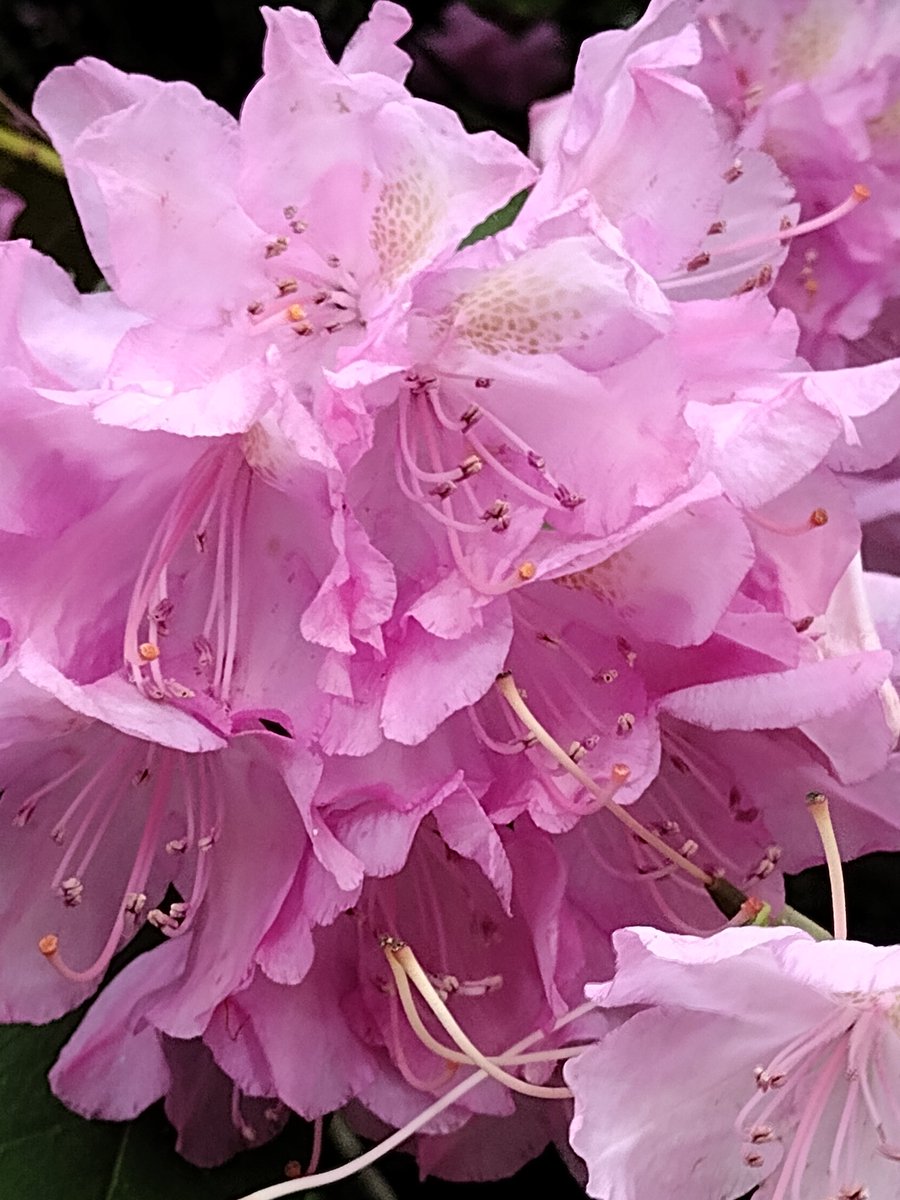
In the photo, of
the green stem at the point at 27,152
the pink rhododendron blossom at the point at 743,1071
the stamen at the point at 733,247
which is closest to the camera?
the pink rhododendron blossom at the point at 743,1071

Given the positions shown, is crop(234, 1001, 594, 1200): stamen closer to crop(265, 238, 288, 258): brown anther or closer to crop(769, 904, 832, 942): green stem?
crop(769, 904, 832, 942): green stem

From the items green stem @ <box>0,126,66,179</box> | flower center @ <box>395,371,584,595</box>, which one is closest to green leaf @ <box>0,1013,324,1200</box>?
flower center @ <box>395,371,584,595</box>

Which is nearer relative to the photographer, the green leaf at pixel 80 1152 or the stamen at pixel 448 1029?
the stamen at pixel 448 1029

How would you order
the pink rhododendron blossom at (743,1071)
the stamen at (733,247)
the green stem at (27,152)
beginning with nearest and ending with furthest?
1. the pink rhododendron blossom at (743,1071)
2. the stamen at (733,247)
3. the green stem at (27,152)

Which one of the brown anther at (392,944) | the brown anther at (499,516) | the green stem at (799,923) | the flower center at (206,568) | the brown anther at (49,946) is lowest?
the brown anther at (49,946)

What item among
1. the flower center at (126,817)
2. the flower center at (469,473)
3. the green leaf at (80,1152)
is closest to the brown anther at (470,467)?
the flower center at (469,473)

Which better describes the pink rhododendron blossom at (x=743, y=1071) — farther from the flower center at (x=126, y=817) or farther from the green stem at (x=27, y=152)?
the green stem at (x=27, y=152)

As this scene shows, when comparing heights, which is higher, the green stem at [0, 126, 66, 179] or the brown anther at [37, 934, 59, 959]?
the green stem at [0, 126, 66, 179]
